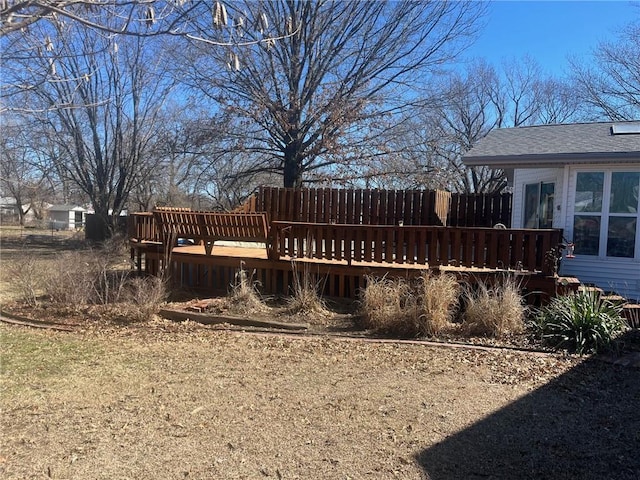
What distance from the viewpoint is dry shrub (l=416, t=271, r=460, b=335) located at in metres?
6.25

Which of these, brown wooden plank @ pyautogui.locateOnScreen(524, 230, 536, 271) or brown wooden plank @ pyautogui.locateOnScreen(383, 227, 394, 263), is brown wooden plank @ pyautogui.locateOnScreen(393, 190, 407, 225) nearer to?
brown wooden plank @ pyautogui.locateOnScreen(383, 227, 394, 263)

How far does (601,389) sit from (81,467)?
14.3 ft

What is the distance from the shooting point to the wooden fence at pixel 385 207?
39.9 feet

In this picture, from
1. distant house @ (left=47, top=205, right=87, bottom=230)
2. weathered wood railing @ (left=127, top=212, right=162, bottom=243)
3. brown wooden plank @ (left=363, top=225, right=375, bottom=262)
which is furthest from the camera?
distant house @ (left=47, top=205, right=87, bottom=230)

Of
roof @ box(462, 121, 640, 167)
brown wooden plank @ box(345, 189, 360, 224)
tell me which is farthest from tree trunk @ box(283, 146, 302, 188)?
roof @ box(462, 121, 640, 167)

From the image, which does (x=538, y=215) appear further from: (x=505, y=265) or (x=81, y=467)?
(x=81, y=467)

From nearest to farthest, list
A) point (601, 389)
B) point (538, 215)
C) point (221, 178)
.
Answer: point (601, 389) < point (538, 215) < point (221, 178)

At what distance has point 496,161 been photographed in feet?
29.9

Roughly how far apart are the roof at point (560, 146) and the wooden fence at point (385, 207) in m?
1.93

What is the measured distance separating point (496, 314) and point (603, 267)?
3.57 meters

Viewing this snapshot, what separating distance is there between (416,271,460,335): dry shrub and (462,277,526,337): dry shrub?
0.92 ft

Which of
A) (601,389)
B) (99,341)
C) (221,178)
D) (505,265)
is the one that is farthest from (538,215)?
Answer: (221,178)

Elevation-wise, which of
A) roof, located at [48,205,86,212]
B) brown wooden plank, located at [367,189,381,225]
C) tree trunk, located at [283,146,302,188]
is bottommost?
brown wooden plank, located at [367,189,381,225]

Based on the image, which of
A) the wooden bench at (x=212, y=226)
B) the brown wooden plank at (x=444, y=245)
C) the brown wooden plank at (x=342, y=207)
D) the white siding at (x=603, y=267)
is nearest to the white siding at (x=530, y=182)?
the white siding at (x=603, y=267)
